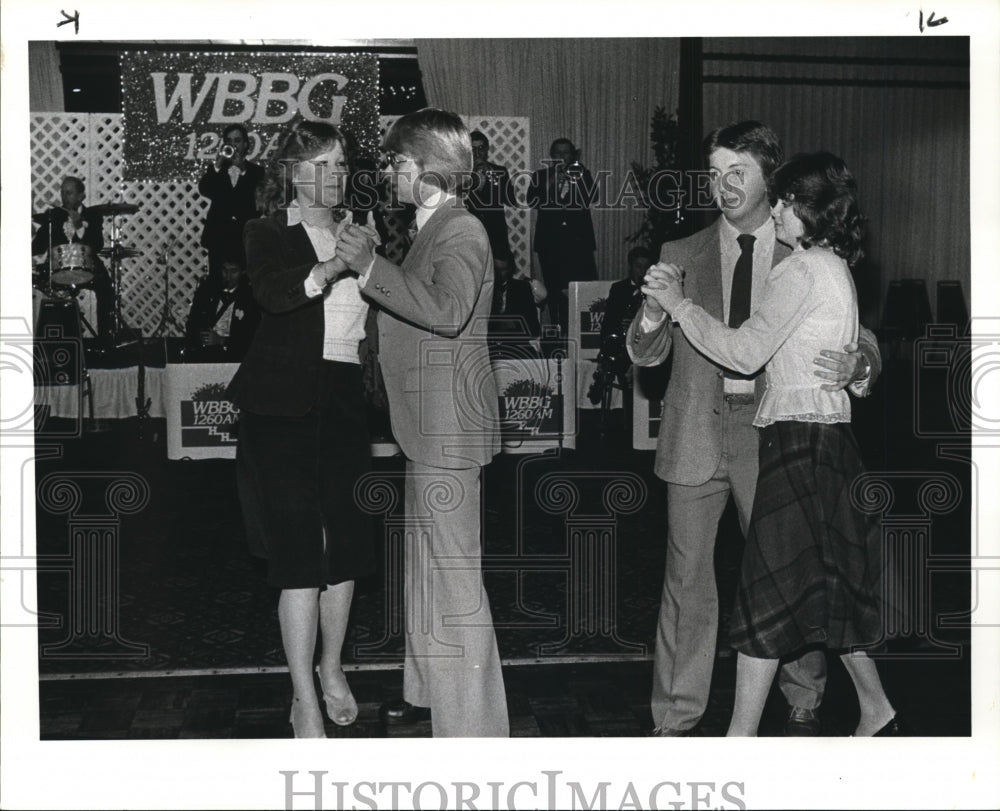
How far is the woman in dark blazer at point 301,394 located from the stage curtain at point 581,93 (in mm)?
5349

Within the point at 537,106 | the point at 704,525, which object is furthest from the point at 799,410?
the point at 537,106

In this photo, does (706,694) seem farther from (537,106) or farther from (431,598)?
(537,106)

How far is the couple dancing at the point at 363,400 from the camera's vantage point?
8.29 feet

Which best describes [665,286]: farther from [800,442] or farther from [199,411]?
[199,411]

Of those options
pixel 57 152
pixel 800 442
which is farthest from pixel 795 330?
pixel 57 152

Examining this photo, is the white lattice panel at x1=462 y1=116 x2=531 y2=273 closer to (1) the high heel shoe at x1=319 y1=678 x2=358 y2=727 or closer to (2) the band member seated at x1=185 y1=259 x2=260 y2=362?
(2) the band member seated at x1=185 y1=259 x2=260 y2=362

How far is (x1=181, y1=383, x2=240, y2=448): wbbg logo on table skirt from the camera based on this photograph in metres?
5.63

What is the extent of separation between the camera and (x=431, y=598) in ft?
8.66

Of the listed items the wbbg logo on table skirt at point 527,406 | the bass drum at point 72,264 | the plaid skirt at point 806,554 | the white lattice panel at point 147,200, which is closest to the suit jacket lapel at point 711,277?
the plaid skirt at point 806,554

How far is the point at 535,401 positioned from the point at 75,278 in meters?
2.77

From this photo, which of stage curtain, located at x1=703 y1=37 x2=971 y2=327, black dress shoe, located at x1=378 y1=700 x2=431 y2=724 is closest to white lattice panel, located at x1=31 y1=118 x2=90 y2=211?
stage curtain, located at x1=703 y1=37 x2=971 y2=327

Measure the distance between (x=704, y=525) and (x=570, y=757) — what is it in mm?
605

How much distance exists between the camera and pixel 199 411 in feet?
18.6

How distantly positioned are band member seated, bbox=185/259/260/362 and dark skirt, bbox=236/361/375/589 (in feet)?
9.57
